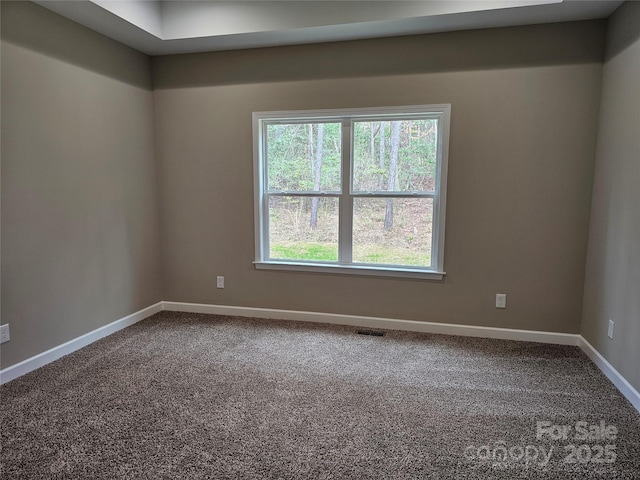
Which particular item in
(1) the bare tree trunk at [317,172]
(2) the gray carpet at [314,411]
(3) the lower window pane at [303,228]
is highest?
(1) the bare tree trunk at [317,172]

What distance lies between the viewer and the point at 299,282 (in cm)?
375

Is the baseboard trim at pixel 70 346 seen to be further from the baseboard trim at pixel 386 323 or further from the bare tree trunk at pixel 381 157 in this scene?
the bare tree trunk at pixel 381 157

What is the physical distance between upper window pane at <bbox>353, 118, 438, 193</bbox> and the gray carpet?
136 cm

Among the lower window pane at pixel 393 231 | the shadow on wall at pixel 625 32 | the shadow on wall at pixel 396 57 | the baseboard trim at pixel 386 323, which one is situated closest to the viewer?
the shadow on wall at pixel 625 32

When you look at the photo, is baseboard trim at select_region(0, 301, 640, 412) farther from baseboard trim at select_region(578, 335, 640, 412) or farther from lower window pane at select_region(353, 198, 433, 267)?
lower window pane at select_region(353, 198, 433, 267)

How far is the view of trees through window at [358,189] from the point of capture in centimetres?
339

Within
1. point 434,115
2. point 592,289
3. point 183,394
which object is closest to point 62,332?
point 183,394

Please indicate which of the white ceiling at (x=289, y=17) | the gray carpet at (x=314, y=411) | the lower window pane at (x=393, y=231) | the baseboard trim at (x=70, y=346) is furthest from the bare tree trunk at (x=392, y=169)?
the baseboard trim at (x=70, y=346)

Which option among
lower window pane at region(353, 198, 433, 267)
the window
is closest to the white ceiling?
the window

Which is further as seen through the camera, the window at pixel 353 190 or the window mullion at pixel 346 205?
the window mullion at pixel 346 205

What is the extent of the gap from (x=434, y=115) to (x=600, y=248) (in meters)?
1.62

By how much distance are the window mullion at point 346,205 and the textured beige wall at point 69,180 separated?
75.5 inches

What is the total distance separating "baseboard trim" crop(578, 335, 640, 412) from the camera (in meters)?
2.29

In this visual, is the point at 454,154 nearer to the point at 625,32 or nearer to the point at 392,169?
the point at 392,169
